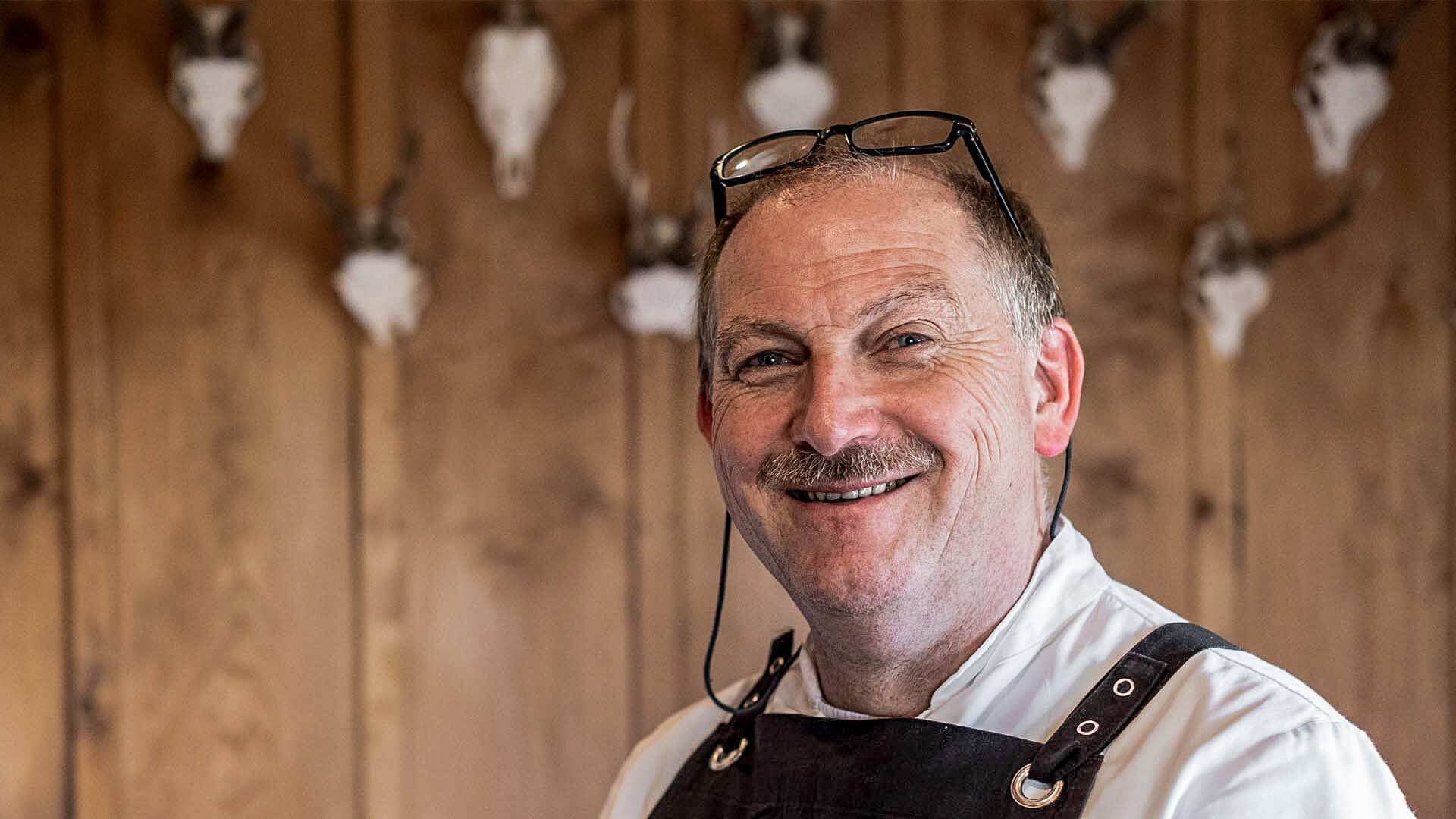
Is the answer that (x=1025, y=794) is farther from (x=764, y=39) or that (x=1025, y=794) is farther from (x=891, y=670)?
(x=764, y=39)

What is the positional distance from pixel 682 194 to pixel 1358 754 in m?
2.02

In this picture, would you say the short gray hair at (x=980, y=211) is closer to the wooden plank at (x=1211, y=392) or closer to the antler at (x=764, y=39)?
the antler at (x=764, y=39)

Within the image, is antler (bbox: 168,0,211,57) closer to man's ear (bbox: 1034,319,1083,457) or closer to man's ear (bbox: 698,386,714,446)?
man's ear (bbox: 698,386,714,446)

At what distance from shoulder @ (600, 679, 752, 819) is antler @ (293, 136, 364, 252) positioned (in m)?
1.53

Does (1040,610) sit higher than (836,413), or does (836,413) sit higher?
(836,413)

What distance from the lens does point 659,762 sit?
1414 mm

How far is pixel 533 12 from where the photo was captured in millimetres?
2639

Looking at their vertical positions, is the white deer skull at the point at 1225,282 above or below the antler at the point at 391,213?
below

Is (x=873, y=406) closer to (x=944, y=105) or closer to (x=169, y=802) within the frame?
(x=944, y=105)

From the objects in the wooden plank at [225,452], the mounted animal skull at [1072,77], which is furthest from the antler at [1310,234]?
the wooden plank at [225,452]

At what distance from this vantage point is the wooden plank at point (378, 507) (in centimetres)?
267

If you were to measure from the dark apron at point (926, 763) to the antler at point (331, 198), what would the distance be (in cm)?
169

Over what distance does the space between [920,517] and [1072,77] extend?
6.12 feet

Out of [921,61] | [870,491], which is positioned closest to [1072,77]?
[921,61]
